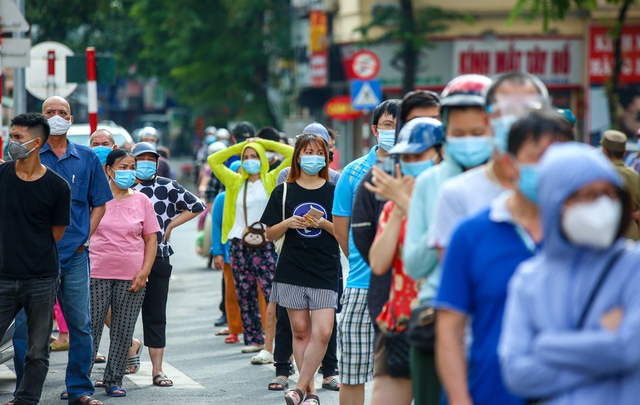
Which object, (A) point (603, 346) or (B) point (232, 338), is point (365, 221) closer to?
(A) point (603, 346)

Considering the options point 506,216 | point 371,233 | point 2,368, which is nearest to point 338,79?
point 2,368

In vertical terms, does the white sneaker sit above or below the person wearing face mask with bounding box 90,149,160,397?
below

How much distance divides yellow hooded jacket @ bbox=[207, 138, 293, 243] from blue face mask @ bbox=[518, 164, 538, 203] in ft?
19.5

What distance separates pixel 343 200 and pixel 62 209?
1.81m

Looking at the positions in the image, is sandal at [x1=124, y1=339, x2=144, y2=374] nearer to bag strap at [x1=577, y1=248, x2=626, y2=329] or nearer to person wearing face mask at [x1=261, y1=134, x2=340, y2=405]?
person wearing face mask at [x1=261, y1=134, x2=340, y2=405]

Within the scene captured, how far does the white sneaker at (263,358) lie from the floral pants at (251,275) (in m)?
0.53

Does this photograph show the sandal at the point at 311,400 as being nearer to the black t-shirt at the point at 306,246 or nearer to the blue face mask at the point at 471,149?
the black t-shirt at the point at 306,246

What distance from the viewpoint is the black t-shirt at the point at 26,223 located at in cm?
602

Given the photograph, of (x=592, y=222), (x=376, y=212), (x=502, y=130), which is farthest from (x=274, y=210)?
(x=592, y=222)

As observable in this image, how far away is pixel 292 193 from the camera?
275 inches

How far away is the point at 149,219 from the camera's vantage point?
286 inches

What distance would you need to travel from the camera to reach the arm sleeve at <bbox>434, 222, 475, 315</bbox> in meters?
2.91

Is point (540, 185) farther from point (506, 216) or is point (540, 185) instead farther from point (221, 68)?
point (221, 68)

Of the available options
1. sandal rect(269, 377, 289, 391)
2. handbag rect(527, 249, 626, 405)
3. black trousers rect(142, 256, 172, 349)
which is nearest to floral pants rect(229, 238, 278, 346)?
black trousers rect(142, 256, 172, 349)
